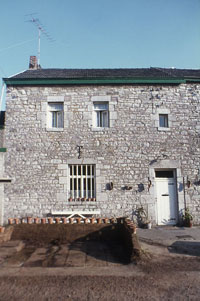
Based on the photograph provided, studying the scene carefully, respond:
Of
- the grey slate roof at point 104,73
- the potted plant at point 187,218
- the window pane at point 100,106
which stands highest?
the grey slate roof at point 104,73

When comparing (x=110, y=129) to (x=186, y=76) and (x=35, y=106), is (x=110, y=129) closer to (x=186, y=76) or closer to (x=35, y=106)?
(x=35, y=106)

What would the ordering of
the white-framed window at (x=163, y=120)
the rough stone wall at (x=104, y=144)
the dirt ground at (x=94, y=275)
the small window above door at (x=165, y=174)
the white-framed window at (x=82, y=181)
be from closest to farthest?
the dirt ground at (x=94, y=275) < the rough stone wall at (x=104, y=144) < the white-framed window at (x=82, y=181) < the small window above door at (x=165, y=174) < the white-framed window at (x=163, y=120)

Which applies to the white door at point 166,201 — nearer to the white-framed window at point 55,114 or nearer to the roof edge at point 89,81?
the roof edge at point 89,81

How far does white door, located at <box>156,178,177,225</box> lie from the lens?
9188 millimetres

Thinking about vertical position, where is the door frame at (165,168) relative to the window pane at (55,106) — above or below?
below

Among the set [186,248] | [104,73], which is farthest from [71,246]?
[104,73]

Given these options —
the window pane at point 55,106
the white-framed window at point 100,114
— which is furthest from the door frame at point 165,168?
the window pane at point 55,106

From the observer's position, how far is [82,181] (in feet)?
30.1

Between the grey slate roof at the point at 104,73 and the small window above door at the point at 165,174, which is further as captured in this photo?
the grey slate roof at the point at 104,73

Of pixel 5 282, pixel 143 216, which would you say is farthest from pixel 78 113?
pixel 5 282

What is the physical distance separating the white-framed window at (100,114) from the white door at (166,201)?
3264 mm

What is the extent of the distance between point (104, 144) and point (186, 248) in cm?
487

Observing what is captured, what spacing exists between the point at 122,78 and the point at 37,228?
6.80 metres

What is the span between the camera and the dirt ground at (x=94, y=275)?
3508 millimetres
